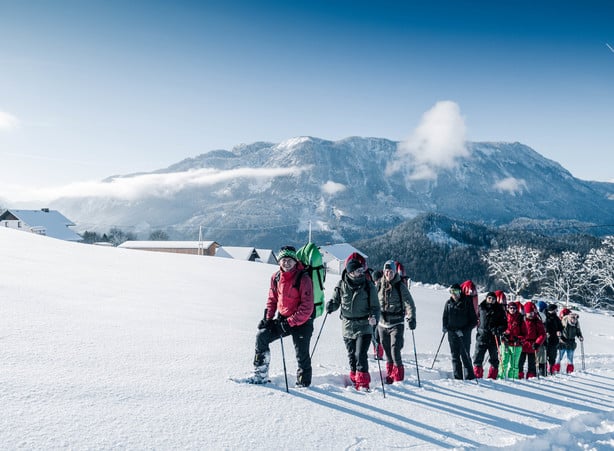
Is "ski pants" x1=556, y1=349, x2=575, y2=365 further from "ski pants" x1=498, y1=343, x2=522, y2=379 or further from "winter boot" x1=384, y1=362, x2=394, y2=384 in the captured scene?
"winter boot" x1=384, y1=362, x2=394, y2=384

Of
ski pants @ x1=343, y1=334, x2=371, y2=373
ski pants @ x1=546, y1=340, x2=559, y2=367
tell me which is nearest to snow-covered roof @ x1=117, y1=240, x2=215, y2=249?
ski pants @ x1=546, y1=340, x2=559, y2=367

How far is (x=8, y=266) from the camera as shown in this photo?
10.5 m

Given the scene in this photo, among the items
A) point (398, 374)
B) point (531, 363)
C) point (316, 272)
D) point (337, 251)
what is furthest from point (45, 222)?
point (531, 363)

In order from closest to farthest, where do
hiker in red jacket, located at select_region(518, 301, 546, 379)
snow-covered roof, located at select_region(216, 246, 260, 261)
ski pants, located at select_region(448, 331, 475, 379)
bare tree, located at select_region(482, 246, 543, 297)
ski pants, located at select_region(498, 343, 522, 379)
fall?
1. ski pants, located at select_region(448, 331, 475, 379)
2. ski pants, located at select_region(498, 343, 522, 379)
3. hiker in red jacket, located at select_region(518, 301, 546, 379)
4. bare tree, located at select_region(482, 246, 543, 297)
5. snow-covered roof, located at select_region(216, 246, 260, 261)

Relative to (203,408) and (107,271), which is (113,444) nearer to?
(203,408)

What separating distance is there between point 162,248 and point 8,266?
5211cm

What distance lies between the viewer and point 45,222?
194 feet

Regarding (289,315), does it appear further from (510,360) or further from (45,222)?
(45,222)

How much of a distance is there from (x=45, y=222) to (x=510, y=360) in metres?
67.8

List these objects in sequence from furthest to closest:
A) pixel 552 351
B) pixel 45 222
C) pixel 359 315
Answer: pixel 45 222 < pixel 552 351 < pixel 359 315

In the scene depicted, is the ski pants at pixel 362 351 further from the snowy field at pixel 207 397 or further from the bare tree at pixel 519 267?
the bare tree at pixel 519 267

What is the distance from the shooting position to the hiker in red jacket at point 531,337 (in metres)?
8.84

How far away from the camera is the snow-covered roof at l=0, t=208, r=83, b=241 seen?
57125 millimetres

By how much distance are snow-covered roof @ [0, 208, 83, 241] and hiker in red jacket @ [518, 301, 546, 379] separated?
62095 mm
